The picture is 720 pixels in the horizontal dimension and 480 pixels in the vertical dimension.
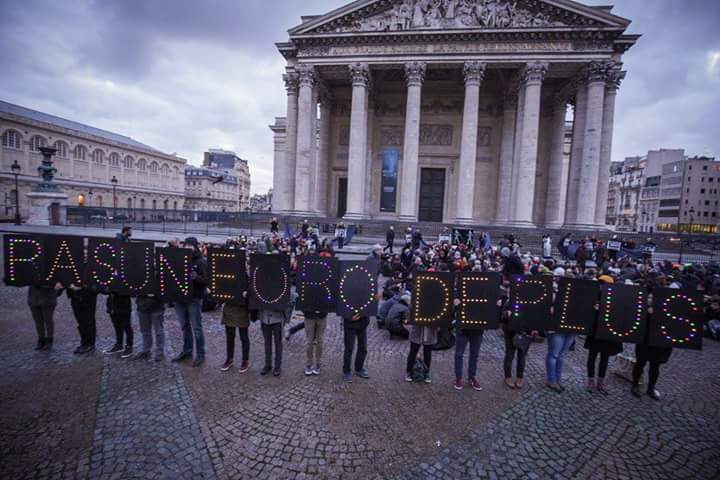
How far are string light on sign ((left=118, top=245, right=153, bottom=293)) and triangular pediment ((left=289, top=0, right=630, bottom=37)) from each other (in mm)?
27264

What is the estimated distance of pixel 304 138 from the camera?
2802 centimetres

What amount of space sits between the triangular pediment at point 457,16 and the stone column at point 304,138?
3681mm

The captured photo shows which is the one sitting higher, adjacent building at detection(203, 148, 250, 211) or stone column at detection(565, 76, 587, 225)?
adjacent building at detection(203, 148, 250, 211)

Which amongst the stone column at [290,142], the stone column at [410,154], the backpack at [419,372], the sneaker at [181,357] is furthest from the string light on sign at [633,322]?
the stone column at [290,142]

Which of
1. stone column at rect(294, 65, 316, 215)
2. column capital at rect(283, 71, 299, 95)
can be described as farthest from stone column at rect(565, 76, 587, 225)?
column capital at rect(283, 71, 299, 95)

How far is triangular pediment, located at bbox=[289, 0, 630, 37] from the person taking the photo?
2355cm

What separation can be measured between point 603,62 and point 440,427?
1200 inches

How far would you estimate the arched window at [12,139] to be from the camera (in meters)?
45.2

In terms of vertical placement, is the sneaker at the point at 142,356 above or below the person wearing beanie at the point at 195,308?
below

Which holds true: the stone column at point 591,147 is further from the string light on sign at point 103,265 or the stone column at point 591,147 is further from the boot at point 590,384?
the string light on sign at point 103,265

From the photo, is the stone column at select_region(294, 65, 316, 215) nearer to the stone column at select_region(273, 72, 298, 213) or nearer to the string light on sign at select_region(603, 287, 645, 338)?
the stone column at select_region(273, 72, 298, 213)

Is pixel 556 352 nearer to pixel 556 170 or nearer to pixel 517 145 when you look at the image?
pixel 517 145

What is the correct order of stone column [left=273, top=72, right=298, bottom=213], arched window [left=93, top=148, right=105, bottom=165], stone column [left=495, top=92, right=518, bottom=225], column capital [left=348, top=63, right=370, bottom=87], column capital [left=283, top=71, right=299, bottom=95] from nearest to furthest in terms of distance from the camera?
column capital [left=348, top=63, right=370, bottom=87], stone column [left=495, top=92, right=518, bottom=225], column capital [left=283, top=71, right=299, bottom=95], stone column [left=273, top=72, right=298, bottom=213], arched window [left=93, top=148, right=105, bottom=165]

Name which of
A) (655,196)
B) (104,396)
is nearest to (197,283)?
(104,396)
